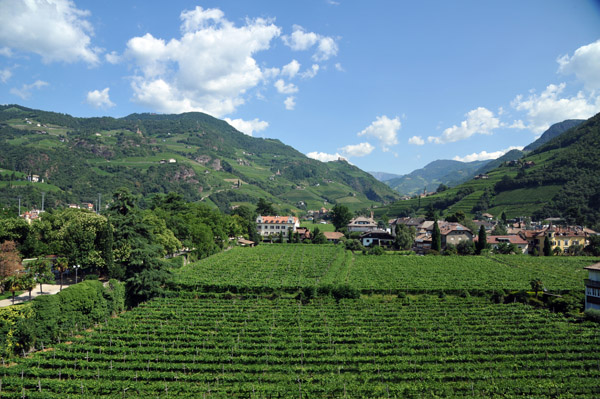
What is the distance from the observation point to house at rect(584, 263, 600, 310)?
37.3m

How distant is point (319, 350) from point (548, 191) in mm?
165189

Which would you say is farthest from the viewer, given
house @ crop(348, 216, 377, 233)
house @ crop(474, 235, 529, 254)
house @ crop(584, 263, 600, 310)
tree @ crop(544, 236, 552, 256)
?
house @ crop(348, 216, 377, 233)

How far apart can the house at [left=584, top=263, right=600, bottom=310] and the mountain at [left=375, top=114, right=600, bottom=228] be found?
9449 cm

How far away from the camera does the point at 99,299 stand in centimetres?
3519

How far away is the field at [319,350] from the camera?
2112 cm

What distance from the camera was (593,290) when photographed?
3775 centimetres

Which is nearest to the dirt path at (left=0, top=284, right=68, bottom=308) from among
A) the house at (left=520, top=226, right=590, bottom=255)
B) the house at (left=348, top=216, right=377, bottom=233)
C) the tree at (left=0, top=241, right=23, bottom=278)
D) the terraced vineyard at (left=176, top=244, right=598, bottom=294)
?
the tree at (left=0, top=241, right=23, bottom=278)

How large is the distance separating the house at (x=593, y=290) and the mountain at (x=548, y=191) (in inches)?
3720

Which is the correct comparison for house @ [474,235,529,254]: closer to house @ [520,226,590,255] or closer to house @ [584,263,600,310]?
house @ [520,226,590,255]

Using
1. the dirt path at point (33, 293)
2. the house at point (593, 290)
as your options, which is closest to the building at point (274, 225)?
the dirt path at point (33, 293)

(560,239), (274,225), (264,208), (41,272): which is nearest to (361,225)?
(274,225)

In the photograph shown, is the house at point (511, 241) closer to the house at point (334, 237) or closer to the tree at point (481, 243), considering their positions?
the tree at point (481, 243)

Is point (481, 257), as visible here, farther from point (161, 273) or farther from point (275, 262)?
point (161, 273)

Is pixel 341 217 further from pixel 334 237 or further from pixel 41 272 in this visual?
pixel 41 272
